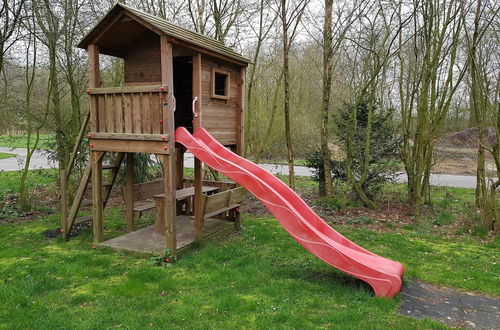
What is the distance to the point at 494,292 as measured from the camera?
516 cm

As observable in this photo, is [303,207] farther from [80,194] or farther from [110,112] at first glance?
[80,194]

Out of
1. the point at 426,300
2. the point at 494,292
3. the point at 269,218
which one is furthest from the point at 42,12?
the point at 494,292

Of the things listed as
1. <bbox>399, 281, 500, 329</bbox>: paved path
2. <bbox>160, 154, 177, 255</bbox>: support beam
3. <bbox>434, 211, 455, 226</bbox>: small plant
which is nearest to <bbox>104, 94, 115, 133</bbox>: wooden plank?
<bbox>160, 154, 177, 255</bbox>: support beam

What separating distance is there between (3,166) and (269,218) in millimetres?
15274

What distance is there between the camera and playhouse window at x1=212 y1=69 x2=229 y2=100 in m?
7.16

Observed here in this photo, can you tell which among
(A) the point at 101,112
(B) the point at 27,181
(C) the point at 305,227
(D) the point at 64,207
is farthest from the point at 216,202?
(B) the point at 27,181

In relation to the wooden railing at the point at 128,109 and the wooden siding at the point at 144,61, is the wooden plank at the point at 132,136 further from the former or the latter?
the wooden siding at the point at 144,61

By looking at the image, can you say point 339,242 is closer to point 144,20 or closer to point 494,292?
point 494,292

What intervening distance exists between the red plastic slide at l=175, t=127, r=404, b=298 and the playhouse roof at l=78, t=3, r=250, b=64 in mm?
1613

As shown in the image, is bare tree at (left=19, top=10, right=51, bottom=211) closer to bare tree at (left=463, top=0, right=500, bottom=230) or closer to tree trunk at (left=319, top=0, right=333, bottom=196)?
tree trunk at (left=319, top=0, right=333, bottom=196)

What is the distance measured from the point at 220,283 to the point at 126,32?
472 cm

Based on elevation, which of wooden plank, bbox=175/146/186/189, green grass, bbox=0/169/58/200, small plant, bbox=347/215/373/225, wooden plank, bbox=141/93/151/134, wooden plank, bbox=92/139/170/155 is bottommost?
small plant, bbox=347/215/373/225

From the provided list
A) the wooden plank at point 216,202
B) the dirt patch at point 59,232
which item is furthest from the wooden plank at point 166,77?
the dirt patch at point 59,232

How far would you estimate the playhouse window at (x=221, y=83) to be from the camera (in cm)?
716
